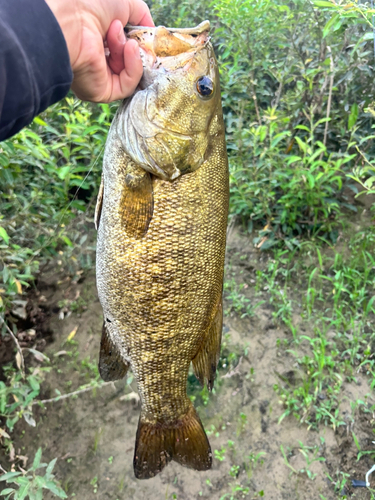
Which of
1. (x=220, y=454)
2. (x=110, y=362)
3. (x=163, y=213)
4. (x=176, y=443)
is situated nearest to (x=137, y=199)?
(x=163, y=213)

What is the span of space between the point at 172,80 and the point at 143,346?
0.99 metres

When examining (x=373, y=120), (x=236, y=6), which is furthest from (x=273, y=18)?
(x=373, y=120)

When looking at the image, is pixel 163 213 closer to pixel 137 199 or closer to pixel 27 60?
pixel 137 199

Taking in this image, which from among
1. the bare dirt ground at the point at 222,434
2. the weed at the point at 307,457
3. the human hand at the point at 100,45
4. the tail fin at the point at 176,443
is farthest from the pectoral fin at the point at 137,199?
the weed at the point at 307,457

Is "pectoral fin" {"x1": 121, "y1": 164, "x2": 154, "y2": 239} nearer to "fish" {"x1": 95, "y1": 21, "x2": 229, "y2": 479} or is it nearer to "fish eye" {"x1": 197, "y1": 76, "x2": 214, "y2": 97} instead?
"fish" {"x1": 95, "y1": 21, "x2": 229, "y2": 479}

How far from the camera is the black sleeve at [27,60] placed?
91cm

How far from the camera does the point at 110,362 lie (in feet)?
4.86

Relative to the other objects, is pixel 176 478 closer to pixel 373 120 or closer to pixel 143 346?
pixel 143 346

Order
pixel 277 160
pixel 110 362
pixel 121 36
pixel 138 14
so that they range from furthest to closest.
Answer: pixel 277 160
pixel 110 362
pixel 138 14
pixel 121 36

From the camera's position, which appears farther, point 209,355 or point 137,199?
point 209,355

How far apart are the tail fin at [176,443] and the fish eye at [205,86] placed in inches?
52.8

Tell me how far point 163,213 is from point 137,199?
0.10 meters

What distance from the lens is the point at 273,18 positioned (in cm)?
303

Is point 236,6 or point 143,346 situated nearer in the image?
point 143,346
